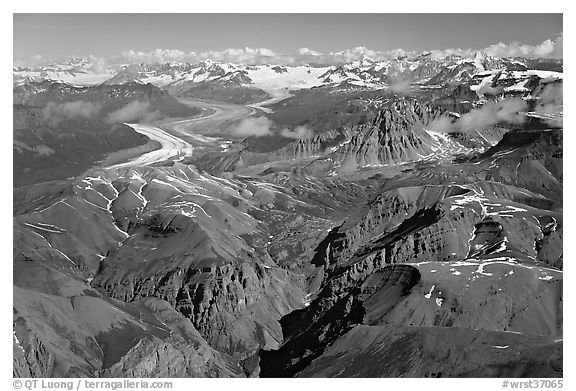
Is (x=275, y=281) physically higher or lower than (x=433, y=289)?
lower

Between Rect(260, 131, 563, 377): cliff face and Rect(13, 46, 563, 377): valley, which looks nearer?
Rect(13, 46, 563, 377): valley

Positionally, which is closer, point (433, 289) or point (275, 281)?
point (433, 289)

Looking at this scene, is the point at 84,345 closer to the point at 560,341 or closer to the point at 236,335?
the point at 236,335

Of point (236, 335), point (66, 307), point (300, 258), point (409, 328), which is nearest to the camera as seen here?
point (409, 328)

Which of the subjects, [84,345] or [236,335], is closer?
[84,345]

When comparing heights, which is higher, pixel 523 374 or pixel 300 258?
pixel 523 374

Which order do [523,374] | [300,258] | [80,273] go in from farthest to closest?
1. [300,258]
2. [80,273]
3. [523,374]

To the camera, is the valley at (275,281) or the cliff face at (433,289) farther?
the cliff face at (433,289)
